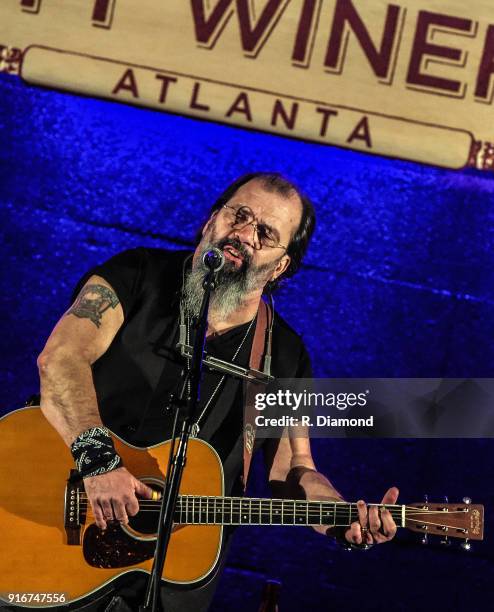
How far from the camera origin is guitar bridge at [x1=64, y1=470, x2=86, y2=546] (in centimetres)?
333

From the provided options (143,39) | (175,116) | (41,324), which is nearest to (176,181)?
(175,116)

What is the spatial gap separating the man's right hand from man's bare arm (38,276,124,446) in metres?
0.19

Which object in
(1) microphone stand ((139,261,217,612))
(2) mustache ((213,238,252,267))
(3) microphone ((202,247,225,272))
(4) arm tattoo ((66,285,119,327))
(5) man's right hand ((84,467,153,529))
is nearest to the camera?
(1) microphone stand ((139,261,217,612))

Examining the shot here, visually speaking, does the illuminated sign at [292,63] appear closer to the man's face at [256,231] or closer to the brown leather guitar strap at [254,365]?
the man's face at [256,231]

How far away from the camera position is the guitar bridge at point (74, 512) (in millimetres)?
3332

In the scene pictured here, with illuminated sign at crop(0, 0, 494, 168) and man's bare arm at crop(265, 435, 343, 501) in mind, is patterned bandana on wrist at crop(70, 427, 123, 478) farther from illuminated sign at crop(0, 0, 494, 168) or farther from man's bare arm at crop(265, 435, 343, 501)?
illuminated sign at crop(0, 0, 494, 168)

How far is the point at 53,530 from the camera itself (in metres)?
3.33

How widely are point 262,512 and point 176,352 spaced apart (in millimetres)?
727

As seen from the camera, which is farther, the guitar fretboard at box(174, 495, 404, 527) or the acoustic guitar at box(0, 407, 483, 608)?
the guitar fretboard at box(174, 495, 404, 527)

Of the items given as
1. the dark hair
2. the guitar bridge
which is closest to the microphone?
the guitar bridge

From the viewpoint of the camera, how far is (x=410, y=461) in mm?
4633

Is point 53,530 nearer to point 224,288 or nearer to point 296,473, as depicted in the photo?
point 296,473

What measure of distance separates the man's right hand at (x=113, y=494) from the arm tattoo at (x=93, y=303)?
2.00 feet

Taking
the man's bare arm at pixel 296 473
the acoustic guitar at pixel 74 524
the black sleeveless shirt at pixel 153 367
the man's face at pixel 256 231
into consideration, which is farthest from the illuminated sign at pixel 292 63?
the acoustic guitar at pixel 74 524
